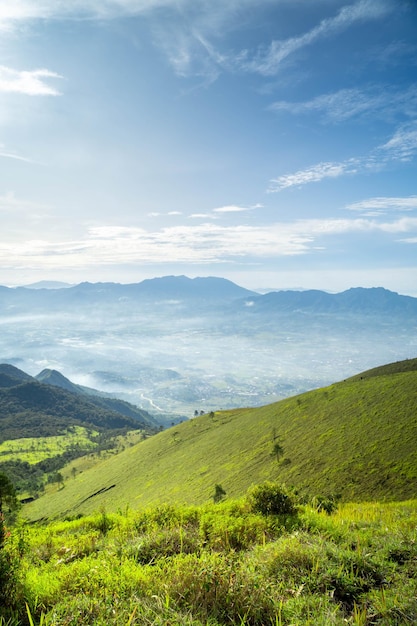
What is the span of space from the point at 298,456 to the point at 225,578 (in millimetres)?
54842

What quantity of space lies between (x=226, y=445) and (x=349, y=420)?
31942mm

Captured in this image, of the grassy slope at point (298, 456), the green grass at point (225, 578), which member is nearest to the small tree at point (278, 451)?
the grassy slope at point (298, 456)

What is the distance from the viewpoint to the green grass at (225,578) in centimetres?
449

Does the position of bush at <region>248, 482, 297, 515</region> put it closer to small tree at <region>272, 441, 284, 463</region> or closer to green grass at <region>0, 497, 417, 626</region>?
green grass at <region>0, 497, 417, 626</region>

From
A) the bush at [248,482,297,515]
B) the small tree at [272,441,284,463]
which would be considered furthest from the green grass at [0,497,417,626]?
the small tree at [272,441,284,463]

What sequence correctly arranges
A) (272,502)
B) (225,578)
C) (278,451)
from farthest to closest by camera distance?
(278,451), (272,502), (225,578)

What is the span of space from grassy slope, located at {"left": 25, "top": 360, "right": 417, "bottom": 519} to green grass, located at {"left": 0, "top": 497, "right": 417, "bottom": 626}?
32314mm

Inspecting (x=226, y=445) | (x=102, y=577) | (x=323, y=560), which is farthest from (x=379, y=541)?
(x=226, y=445)

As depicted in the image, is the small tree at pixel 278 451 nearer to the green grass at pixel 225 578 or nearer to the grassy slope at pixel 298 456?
the grassy slope at pixel 298 456

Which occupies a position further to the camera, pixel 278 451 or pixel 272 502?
pixel 278 451

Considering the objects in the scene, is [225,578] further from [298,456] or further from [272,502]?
[298,456]

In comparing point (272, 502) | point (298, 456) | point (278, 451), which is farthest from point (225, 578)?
point (278, 451)

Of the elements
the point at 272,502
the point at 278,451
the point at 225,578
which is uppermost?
the point at 225,578

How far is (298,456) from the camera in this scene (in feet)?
179
